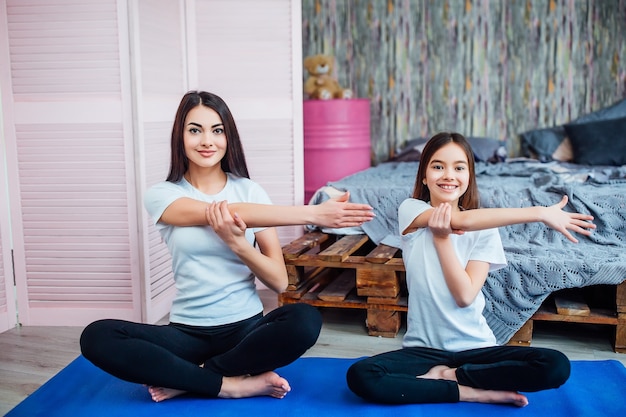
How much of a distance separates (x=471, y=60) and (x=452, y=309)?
2745mm

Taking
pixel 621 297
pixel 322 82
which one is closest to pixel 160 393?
pixel 621 297

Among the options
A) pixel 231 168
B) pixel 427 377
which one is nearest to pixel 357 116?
pixel 231 168

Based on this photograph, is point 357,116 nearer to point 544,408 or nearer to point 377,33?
point 377,33

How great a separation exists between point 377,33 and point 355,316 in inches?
85.1

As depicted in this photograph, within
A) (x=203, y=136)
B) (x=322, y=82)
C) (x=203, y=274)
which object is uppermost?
(x=322, y=82)

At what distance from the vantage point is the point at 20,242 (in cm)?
285

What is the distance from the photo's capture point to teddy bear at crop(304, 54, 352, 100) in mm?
4053

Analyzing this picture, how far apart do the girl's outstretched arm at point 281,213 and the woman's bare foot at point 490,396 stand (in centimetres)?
53

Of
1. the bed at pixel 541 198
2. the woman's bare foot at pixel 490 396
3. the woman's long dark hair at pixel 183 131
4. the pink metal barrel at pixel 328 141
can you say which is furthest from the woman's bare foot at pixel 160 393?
the pink metal barrel at pixel 328 141

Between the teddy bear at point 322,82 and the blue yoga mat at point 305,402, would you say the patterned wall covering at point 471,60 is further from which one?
the blue yoga mat at point 305,402

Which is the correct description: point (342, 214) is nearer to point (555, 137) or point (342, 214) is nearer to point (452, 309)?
point (452, 309)

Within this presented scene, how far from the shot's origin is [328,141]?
12.9ft

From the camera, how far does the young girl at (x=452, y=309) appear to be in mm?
1795

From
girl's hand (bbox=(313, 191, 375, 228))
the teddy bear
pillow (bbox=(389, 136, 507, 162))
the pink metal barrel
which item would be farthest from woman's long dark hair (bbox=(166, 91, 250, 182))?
pillow (bbox=(389, 136, 507, 162))
